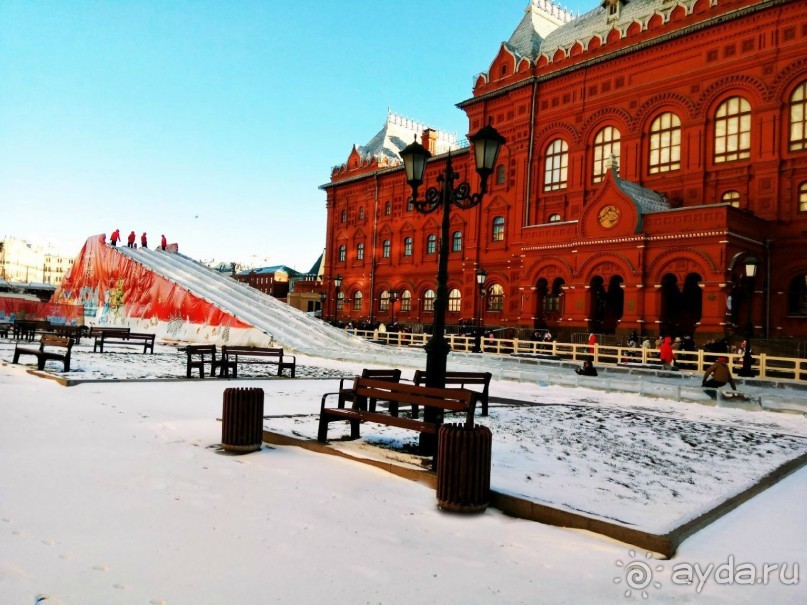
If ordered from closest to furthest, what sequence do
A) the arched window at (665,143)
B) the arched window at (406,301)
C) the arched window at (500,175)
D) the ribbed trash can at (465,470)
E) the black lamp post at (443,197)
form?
the ribbed trash can at (465,470) → the black lamp post at (443,197) → the arched window at (665,143) → the arched window at (500,175) → the arched window at (406,301)

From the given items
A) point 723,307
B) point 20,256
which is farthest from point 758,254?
point 20,256

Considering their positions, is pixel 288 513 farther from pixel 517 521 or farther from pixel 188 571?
pixel 517 521

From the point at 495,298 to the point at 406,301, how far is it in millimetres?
9300

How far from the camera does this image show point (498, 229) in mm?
36969

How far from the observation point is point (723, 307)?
930 inches

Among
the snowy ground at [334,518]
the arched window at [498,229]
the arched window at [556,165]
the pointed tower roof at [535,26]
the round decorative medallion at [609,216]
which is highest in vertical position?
the pointed tower roof at [535,26]

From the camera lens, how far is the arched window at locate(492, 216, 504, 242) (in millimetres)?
36719

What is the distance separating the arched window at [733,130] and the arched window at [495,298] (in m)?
13.7

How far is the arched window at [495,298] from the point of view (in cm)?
3600

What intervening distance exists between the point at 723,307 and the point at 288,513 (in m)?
23.6

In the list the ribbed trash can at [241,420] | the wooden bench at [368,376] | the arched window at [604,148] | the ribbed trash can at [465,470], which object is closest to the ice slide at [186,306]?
the wooden bench at [368,376]

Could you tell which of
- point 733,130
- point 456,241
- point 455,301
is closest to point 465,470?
point 733,130

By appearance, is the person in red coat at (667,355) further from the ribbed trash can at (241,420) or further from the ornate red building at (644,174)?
the ribbed trash can at (241,420)

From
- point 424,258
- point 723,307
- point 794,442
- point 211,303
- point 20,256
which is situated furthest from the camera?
point 20,256
